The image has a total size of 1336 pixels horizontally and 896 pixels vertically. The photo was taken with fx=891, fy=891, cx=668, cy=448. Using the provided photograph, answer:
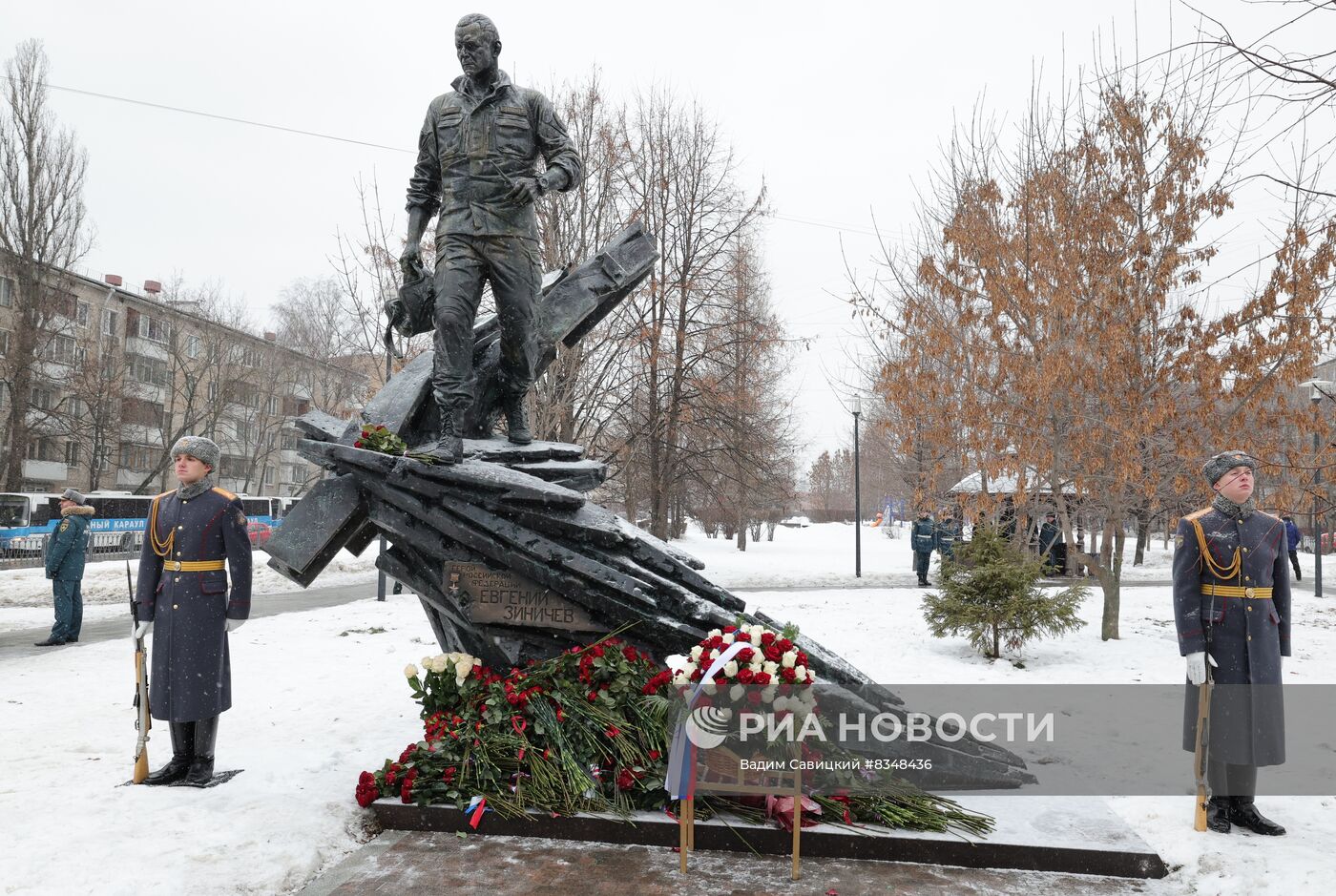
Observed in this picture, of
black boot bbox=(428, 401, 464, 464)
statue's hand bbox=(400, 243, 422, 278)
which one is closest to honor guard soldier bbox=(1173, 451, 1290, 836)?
black boot bbox=(428, 401, 464, 464)

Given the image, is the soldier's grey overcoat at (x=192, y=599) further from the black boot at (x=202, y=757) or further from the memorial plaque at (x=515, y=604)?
the memorial plaque at (x=515, y=604)

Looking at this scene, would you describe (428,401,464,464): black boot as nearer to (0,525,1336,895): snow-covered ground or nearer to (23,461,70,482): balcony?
(0,525,1336,895): snow-covered ground

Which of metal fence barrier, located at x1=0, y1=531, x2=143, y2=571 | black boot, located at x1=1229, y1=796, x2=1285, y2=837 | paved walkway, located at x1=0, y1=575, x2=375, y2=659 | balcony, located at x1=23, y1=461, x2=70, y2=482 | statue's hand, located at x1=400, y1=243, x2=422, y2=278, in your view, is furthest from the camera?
balcony, located at x1=23, y1=461, x2=70, y2=482

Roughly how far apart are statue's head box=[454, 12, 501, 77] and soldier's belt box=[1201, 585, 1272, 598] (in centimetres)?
510

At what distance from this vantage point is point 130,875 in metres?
3.58

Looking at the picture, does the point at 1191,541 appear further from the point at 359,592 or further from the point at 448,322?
the point at 359,592

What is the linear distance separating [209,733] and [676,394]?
1535 centimetres

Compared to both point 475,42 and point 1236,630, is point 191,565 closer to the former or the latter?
point 475,42

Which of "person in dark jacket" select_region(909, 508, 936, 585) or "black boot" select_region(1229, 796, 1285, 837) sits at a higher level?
"person in dark jacket" select_region(909, 508, 936, 585)

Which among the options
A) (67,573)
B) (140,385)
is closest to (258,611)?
(67,573)

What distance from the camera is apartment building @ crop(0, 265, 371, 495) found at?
32.1 metres

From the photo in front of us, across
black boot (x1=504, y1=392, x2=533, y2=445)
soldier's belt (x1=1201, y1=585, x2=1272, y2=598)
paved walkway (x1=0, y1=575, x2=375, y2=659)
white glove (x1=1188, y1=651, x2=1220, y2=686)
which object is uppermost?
black boot (x1=504, y1=392, x2=533, y2=445)

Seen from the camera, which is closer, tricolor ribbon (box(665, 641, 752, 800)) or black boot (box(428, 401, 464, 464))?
tricolor ribbon (box(665, 641, 752, 800))

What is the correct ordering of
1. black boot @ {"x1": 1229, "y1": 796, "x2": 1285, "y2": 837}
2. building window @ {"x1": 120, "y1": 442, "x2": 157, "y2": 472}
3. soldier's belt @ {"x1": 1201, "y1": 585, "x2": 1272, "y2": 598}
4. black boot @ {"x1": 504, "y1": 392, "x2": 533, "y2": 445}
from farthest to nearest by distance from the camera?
building window @ {"x1": 120, "y1": 442, "x2": 157, "y2": 472} < black boot @ {"x1": 504, "y1": 392, "x2": 533, "y2": 445} < soldier's belt @ {"x1": 1201, "y1": 585, "x2": 1272, "y2": 598} < black boot @ {"x1": 1229, "y1": 796, "x2": 1285, "y2": 837}
